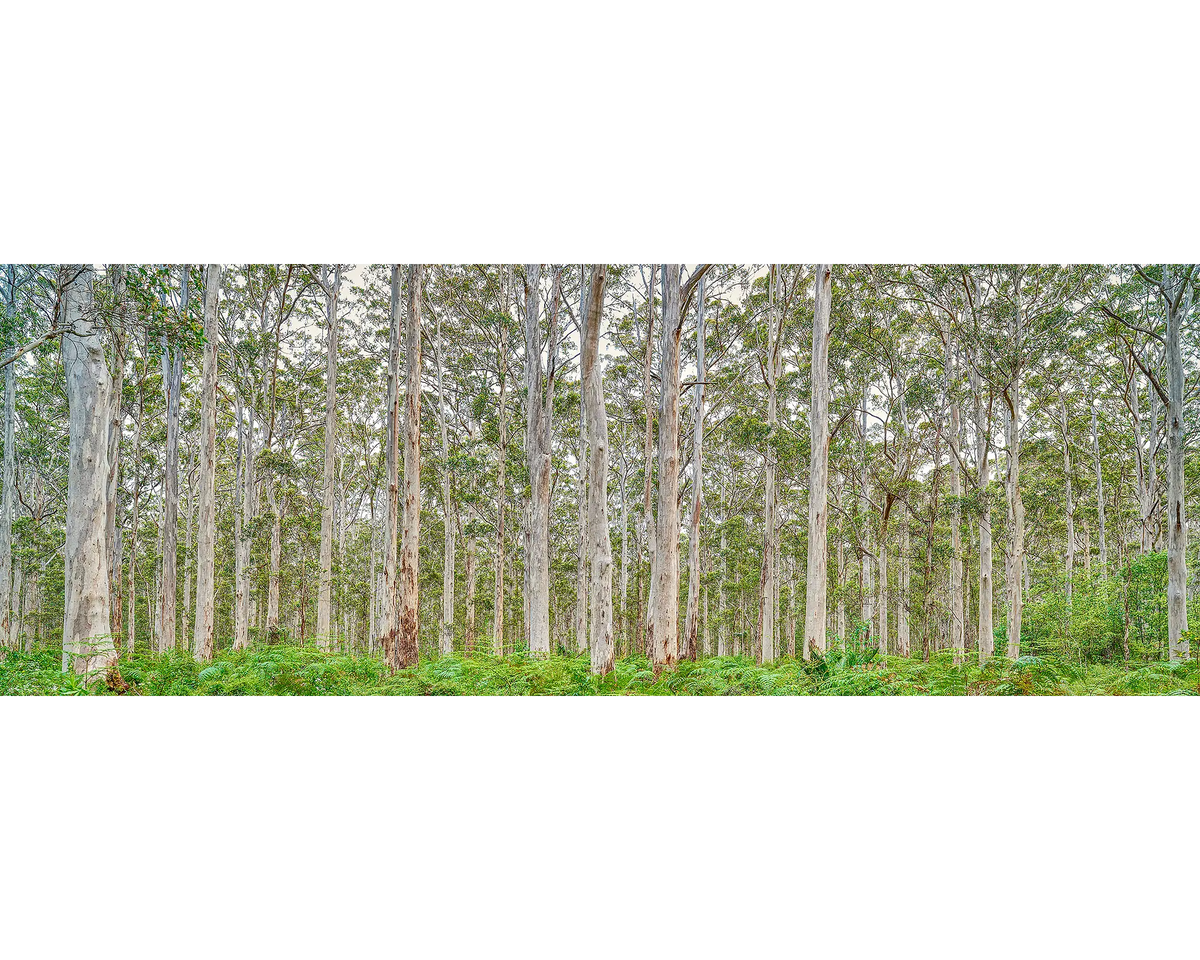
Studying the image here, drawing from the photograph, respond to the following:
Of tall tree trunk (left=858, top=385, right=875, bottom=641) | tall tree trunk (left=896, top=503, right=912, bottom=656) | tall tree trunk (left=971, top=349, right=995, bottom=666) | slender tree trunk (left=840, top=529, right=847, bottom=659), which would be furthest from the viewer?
slender tree trunk (left=840, top=529, right=847, bottom=659)

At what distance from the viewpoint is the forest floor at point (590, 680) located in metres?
5.69

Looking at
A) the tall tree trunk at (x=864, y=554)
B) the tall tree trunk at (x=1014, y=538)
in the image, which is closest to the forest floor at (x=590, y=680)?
the tall tree trunk at (x=1014, y=538)

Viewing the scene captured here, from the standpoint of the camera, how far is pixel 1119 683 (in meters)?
5.88

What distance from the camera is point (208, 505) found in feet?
29.2

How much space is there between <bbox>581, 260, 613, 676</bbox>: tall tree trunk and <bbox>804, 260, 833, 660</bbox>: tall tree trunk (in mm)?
2611

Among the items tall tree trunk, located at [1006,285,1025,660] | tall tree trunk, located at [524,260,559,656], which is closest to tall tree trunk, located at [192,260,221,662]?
tall tree trunk, located at [524,260,559,656]

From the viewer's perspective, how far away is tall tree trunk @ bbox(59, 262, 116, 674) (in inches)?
197

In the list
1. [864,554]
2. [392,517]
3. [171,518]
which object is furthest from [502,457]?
[864,554]

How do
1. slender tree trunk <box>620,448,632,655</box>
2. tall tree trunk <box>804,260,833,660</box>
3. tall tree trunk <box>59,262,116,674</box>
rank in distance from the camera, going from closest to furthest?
tall tree trunk <box>59,262,116,674</box>
tall tree trunk <box>804,260,833,660</box>
slender tree trunk <box>620,448,632,655</box>

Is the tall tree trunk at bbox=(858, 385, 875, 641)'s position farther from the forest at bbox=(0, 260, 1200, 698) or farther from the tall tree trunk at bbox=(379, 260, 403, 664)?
the tall tree trunk at bbox=(379, 260, 403, 664)

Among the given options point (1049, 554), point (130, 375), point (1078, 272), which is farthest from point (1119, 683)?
point (1049, 554)
